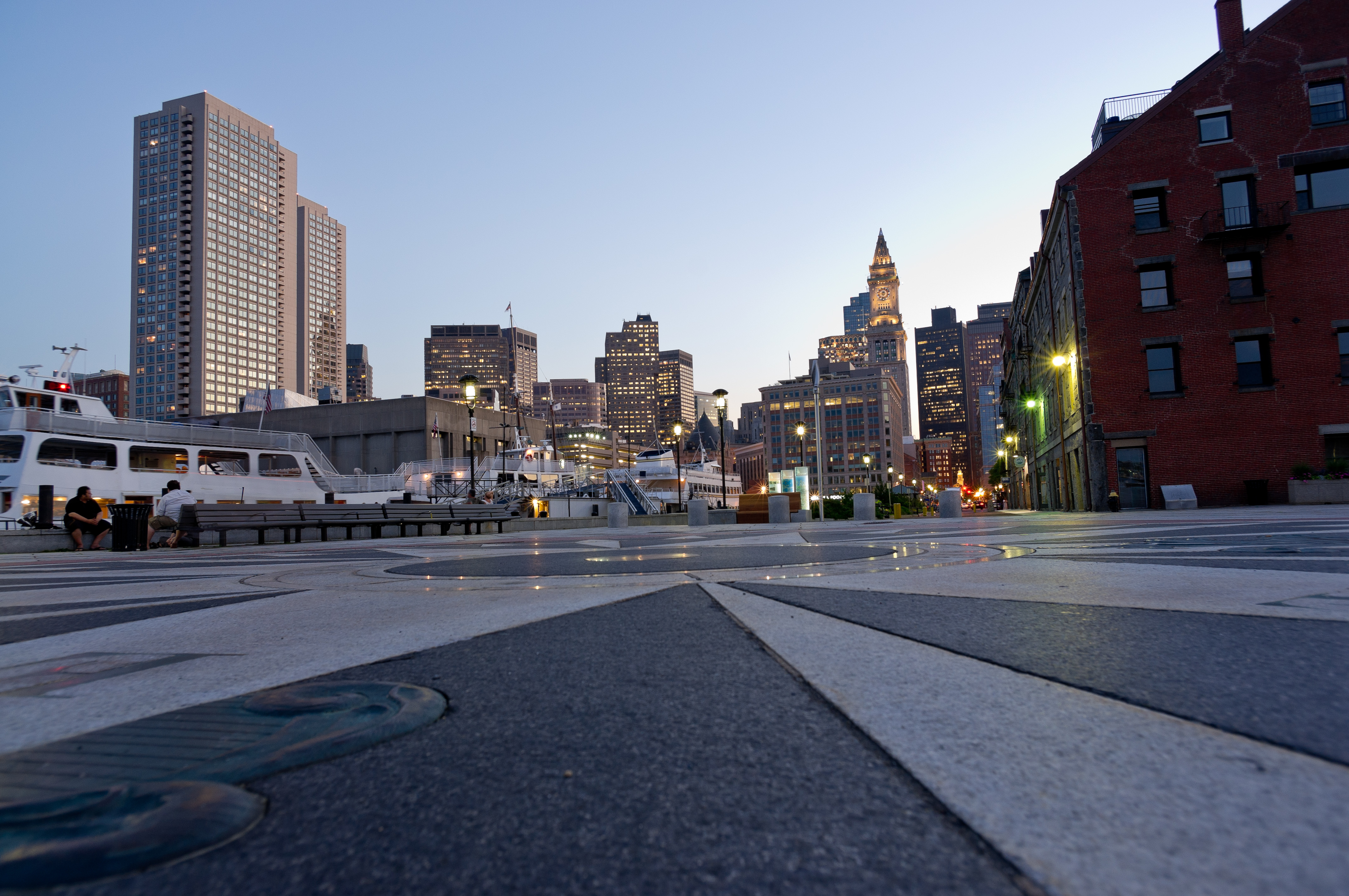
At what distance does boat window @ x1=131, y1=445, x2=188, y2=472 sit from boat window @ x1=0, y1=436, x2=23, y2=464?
12.1ft

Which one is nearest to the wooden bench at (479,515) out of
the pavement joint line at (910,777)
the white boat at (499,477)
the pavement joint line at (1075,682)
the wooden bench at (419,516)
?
the wooden bench at (419,516)

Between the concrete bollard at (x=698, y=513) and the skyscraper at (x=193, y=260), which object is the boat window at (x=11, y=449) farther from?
the skyscraper at (x=193, y=260)

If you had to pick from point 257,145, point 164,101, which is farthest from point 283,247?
point 164,101

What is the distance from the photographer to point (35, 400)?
28250 mm

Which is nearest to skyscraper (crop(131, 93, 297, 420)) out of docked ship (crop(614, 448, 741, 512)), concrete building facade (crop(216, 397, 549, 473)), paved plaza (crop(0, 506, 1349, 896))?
concrete building facade (crop(216, 397, 549, 473))

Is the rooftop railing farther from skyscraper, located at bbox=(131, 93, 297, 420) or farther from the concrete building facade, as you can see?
skyscraper, located at bbox=(131, 93, 297, 420)

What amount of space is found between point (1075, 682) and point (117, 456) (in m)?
36.9

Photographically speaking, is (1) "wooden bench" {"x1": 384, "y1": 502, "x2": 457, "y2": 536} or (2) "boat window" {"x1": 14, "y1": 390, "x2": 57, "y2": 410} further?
(2) "boat window" {"x1": 14, "y1": 390, "x2": 57, "y2": 410}

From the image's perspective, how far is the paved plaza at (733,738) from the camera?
1.05 metres

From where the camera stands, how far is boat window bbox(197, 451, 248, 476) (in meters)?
32.7

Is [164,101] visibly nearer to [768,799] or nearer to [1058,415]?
[1058,415]

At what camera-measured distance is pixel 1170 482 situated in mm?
25953

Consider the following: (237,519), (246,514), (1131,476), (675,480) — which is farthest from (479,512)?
(675,480)

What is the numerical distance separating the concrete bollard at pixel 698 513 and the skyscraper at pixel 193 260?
154049 mm
